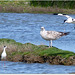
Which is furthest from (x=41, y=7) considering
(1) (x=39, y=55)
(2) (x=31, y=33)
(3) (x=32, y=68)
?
(3) (x=32, y=68)

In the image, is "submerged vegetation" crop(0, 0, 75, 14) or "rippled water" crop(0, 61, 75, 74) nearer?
"rippled water" crop(0, 61, 75, 74)

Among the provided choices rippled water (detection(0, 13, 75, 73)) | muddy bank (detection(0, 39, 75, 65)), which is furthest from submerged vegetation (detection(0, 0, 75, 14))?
muddy bank (detection(0, 39, 75, 65))

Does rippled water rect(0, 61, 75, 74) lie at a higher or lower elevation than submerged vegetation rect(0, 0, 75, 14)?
lower

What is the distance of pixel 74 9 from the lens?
56688 mm

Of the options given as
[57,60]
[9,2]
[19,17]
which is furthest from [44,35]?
[9,2]

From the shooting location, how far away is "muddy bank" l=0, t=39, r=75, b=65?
18.7 metres

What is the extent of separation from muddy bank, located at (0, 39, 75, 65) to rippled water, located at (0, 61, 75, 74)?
31cm

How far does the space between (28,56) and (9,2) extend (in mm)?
44759

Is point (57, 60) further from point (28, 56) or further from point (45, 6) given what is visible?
point (45, 6)

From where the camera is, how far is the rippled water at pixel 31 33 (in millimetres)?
18302

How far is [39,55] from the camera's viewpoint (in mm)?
19562

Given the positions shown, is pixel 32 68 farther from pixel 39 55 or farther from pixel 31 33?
pixel 31 33

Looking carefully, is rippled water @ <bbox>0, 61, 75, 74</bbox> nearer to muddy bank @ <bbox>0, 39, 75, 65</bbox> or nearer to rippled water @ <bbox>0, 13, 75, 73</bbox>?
rippled water @ <bbox>0, 13, 75, 73</bbox>

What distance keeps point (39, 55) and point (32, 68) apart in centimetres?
119
